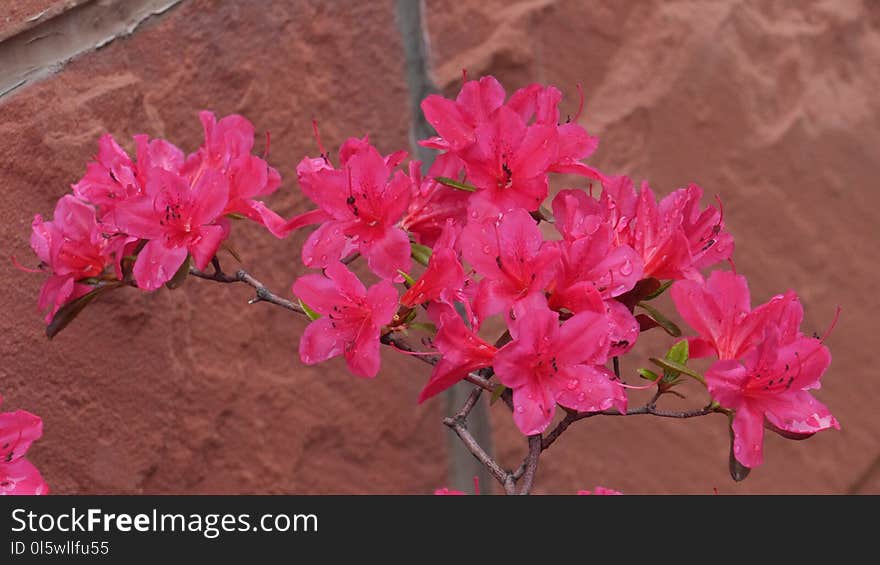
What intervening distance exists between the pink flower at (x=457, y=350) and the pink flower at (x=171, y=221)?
8.0 inches

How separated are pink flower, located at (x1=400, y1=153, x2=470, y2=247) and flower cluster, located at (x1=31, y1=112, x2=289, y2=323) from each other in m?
0.10

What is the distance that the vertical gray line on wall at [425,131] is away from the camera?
1253 mm

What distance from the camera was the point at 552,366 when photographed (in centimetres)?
73

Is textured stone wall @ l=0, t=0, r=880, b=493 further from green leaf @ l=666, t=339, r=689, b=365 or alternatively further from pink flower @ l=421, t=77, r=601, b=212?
green leaf @ l=666, t=339, r=689, b=365

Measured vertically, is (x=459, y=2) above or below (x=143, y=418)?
above

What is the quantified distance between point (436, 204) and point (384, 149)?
391 millimetres

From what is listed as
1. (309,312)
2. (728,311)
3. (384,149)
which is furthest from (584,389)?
(384,149)

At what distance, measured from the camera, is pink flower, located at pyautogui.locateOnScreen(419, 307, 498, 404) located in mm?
735
